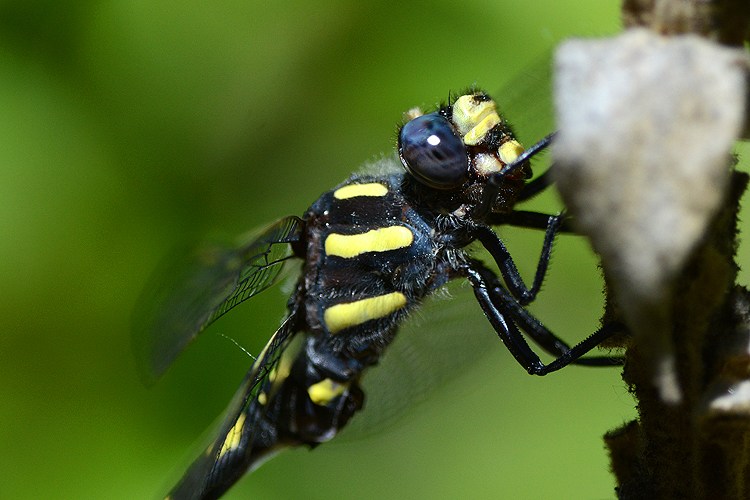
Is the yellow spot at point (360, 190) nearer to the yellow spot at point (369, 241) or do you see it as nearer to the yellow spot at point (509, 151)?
the yellow spot at point (369, 241)

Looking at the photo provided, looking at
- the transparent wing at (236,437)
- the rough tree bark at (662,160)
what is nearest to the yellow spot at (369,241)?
the transparent wing at (236,437)

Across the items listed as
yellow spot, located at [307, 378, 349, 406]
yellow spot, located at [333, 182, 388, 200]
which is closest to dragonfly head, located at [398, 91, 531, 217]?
yellow spot, located at [333, 182, 388, 200]

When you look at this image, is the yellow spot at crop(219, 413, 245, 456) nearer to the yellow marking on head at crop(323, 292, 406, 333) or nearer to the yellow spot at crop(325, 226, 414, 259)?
the yellow marking on head at crop(323, 292, 406, 333)

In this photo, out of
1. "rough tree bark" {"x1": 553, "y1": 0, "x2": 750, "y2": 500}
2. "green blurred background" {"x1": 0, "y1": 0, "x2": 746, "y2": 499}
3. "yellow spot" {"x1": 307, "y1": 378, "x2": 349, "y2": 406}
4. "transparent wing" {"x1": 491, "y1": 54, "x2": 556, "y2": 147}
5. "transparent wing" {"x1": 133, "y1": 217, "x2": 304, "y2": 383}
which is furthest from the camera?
"green blurred background" {"x1": 0, "y1": 0, "x2": 746, "y2": 499}

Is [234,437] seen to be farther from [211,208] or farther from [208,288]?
[211,208]

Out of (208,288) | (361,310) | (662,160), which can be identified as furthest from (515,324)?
(662,160)

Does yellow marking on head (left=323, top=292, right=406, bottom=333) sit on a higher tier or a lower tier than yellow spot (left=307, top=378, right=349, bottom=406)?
higher
